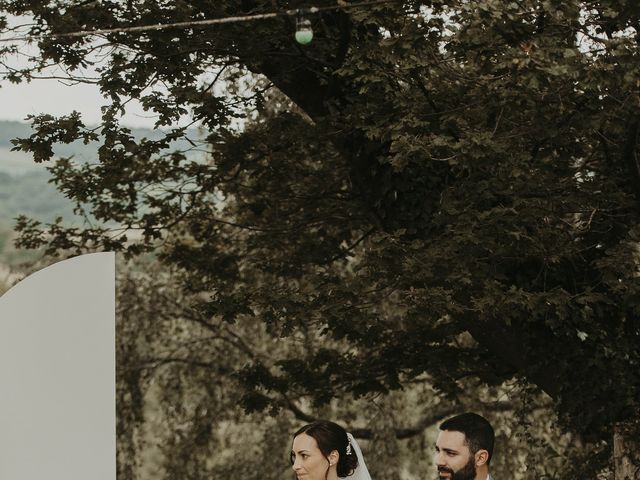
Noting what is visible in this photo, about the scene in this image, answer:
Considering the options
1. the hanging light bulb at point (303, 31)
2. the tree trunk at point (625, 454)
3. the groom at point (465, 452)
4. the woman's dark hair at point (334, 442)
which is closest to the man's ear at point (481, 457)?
the groom at point (465, 452)

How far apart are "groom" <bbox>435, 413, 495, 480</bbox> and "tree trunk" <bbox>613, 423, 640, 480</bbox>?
13.1 feet

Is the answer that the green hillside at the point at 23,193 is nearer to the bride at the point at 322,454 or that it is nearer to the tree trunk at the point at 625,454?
the tree trunk at the point at 625,454

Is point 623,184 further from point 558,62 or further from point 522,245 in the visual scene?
point 558,62

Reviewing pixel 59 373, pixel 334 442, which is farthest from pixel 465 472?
pixel 59 373

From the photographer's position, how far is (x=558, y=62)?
252 inches

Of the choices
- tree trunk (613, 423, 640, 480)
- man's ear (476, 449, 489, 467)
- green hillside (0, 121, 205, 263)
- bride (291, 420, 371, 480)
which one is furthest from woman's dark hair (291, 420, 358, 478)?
green hillside (0, 121, 205, 263)

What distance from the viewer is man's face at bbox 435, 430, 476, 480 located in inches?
192

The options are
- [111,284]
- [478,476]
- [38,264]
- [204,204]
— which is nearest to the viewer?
[478,476]

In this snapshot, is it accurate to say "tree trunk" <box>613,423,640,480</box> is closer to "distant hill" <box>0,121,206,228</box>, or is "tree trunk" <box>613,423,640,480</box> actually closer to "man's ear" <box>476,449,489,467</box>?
"man's ear" <box>476,449,489,467</box>

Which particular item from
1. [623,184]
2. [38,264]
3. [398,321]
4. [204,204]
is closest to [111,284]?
[623,184]

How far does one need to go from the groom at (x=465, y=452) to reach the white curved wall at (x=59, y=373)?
2.26m

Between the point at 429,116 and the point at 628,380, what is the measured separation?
262cm

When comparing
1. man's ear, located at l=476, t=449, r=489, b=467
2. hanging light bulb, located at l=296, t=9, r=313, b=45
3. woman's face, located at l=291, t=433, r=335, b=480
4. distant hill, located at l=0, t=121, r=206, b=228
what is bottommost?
man's ear, located at l=476, t=449, r=489, b=467

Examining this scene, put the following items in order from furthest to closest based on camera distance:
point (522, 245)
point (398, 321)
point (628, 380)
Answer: point (398, 321), point (628, 380), point (522, 245)
